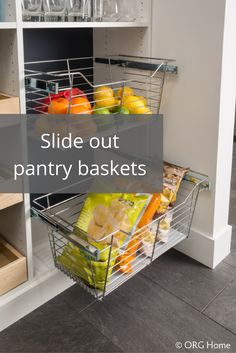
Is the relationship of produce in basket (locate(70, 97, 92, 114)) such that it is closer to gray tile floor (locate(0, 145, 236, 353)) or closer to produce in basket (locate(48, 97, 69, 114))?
produce in basket (locate(48, 97, 69, 114))

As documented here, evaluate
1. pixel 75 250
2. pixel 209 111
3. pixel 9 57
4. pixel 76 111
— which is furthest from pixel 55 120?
pixel 209 111

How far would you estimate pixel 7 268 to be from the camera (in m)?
1.24

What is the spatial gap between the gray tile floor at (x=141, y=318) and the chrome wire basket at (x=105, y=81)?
25.3 inches

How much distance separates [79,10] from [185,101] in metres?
0.49

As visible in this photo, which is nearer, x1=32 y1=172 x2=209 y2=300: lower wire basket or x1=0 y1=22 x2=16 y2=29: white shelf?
x1=0 y1=22 x2=16 y2=29: white shelf

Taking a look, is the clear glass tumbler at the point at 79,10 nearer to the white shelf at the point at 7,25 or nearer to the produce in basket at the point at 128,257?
the white shelf at the point at 7,25

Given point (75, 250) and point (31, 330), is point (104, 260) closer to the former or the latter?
point (75, 250)

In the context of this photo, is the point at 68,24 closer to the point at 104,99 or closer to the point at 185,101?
the point at 104,99

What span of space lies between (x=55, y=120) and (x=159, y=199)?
1.52ft

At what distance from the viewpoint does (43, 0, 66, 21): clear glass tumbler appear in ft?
3.98

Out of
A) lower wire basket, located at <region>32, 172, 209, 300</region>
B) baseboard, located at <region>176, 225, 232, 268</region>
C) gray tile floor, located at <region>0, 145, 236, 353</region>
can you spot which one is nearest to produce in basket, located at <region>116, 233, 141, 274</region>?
lower wire basket, located at <region>32, 172, 209, 300</region>

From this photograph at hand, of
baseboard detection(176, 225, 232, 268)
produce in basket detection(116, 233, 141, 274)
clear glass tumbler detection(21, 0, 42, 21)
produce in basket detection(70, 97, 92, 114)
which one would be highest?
clear glass tumbler detection(21, 0, 42, 21)

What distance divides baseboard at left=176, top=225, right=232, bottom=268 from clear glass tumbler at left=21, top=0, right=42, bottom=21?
3.20ft

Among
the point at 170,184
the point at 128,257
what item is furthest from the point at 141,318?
the point at 170,184
